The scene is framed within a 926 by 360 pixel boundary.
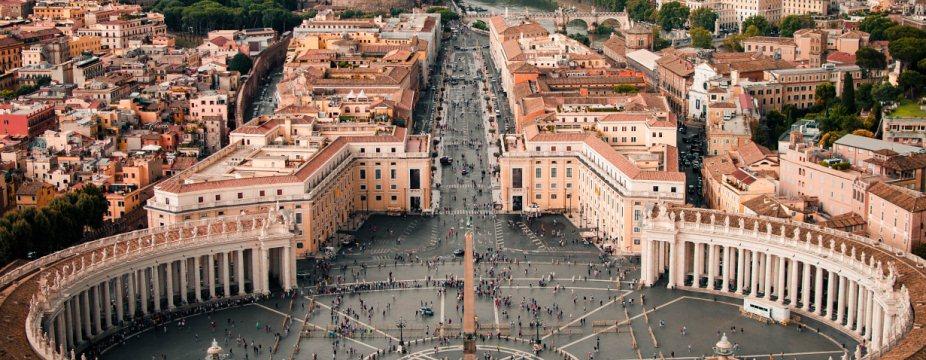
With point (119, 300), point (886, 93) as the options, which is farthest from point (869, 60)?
point (119, 300)

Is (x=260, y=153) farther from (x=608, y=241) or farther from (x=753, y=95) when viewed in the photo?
(x=753, y=95)

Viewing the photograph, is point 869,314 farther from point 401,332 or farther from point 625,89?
point 625,89

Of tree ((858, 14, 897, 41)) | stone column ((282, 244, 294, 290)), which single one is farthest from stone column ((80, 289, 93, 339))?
tree ((858, 14, 897, 41))

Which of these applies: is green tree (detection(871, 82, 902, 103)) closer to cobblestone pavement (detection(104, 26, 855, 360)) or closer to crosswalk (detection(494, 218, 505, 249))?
cobblestone pavement (detection(104, 26, 855, 360))

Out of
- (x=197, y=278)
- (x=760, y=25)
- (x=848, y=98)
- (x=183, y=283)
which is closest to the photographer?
(x=183, y=283)

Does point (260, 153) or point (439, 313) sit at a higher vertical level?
A: point (260, 153)

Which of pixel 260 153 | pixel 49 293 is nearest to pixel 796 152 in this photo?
pixel 260 153
